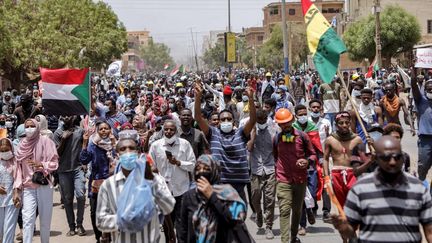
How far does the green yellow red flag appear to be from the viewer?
8.38 m

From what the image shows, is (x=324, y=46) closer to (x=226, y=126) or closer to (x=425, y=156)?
(x=226, y=126)

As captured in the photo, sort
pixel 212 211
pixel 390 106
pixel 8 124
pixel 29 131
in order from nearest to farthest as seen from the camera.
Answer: pixel 212 211 → pixel 29 131 → pixel 390 106 → pixel 8 124

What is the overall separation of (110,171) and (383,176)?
4.53m

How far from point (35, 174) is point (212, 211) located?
3.89 metres

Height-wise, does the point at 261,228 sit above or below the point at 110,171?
below

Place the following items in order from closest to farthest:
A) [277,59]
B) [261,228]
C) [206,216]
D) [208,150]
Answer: [206,216] → [208,150] → [261,228] → [277,59]

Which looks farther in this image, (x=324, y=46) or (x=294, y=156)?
(x=324, y=46)

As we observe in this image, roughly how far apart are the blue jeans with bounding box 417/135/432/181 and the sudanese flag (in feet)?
15.7

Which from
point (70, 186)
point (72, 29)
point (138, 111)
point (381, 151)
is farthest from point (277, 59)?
point (381, 151)

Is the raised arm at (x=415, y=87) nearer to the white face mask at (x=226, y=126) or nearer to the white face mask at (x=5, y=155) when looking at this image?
the white face mask at (x=226, y=126)

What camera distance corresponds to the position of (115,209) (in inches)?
215

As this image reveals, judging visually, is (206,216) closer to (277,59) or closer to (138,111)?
(138,111)

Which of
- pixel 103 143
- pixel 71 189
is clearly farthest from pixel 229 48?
pixel 103 143

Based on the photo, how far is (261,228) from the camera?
981cm
